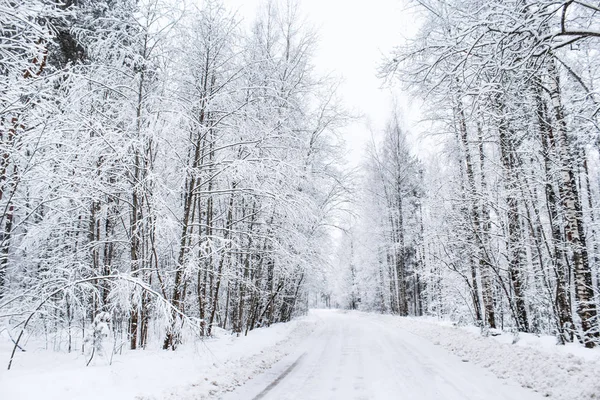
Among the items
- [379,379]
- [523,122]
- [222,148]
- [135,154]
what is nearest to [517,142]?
[523,122]

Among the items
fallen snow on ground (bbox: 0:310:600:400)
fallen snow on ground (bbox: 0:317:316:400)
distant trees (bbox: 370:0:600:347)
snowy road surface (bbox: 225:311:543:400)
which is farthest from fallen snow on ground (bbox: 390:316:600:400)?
fallen snow on ground (bbox: 0:317:316:400)

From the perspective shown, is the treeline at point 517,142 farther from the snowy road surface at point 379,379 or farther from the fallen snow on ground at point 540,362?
the snowy road surface at point 379,379

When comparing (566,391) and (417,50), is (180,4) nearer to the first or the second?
(417,50)

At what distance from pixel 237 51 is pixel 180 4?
1758 millimetres

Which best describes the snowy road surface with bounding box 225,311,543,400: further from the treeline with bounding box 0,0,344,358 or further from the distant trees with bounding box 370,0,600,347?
the distant trees with bounding box 370,0,600,347

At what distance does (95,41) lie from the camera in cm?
809

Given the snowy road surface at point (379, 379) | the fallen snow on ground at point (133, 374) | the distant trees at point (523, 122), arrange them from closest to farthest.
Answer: the distant trees at point (523, 122)
the fallen snow on ground at point (133, 374)
the snowy road surface at point (379, 379)

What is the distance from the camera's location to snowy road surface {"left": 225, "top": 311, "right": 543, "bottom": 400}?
5.33m

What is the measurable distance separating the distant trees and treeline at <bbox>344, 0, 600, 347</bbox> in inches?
1.2

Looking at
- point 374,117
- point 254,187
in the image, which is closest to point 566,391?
point 254,187

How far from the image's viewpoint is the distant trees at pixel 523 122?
4.29 metres

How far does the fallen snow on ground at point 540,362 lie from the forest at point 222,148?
2.58 feet

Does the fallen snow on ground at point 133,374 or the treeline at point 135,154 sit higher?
the treeline at point 135,154

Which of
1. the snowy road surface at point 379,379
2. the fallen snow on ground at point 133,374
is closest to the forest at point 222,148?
the fallen snow on ground at point 133,374
